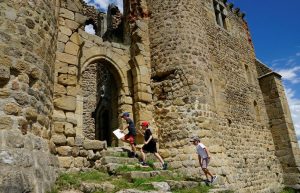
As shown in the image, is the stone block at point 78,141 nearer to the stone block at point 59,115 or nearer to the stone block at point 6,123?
the stone block at point 59,115

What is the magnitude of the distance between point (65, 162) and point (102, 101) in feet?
21.8

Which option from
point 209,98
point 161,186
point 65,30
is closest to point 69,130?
point 161,186

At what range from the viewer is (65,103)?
285 inches

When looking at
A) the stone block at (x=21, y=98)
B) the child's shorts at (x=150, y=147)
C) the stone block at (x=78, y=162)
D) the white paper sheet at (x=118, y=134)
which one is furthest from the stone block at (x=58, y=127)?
the child's shorts at (x=150, y=147)

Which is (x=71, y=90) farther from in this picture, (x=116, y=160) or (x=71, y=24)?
(x=116, y=160)

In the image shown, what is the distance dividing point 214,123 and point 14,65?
6.61 metres

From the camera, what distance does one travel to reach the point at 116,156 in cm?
775

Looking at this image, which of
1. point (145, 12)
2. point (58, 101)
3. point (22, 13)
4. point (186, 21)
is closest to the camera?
point (22, 13)

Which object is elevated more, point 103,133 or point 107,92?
point 107,92

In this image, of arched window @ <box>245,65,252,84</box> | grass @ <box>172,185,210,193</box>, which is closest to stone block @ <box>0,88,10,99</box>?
grass @ <box>172,185,210,193</box>

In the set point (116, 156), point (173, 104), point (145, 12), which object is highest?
point (145, 12)

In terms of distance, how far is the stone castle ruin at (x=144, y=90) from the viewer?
4.81m

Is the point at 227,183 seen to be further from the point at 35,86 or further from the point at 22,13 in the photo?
the point at 22,13

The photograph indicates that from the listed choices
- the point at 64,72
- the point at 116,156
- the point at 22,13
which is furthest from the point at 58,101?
the point at 22,13
